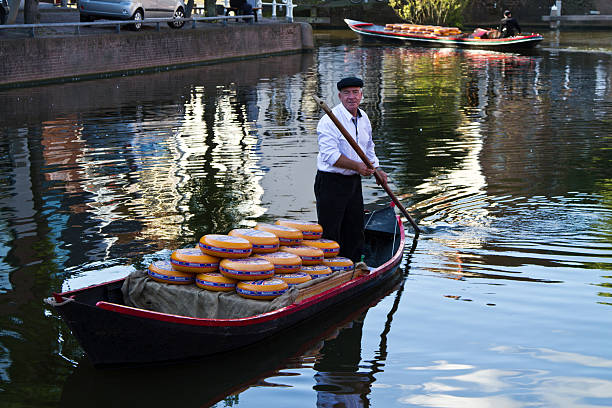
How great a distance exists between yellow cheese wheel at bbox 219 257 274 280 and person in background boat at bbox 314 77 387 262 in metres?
1.38

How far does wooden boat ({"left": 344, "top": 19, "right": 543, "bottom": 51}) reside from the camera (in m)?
35.7

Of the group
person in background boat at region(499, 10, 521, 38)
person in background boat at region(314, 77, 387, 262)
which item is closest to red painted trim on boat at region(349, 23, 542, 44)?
person in background boat at region(499, 10, 521, 38)

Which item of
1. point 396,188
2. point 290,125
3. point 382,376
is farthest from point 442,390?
point 290,125

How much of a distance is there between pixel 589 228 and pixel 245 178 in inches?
203

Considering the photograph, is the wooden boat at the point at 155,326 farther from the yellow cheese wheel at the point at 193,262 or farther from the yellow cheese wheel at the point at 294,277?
the yellow cheese wheel at the point at 193,262

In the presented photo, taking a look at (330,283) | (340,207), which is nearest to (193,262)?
(330,283)

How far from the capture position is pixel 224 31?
31.3 meters

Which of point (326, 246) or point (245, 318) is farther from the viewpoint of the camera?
point (326, 246)

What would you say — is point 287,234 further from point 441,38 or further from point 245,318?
point 441,38

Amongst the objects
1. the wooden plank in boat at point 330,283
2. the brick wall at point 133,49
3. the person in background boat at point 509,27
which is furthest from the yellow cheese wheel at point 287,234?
the person in background boat at point 509,27

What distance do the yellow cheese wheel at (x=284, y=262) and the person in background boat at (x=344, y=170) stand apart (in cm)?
101

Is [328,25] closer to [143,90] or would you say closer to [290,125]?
[143,90]

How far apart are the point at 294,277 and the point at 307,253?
0.40 meters

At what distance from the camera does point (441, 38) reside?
38.8m
